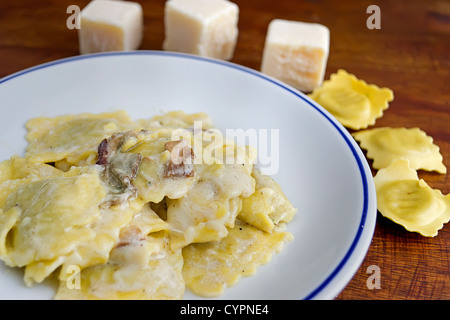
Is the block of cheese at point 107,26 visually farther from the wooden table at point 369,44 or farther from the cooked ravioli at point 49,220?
the cooked ravioli at point 49,220

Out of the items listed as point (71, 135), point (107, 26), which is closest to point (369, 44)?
point (107, 26)

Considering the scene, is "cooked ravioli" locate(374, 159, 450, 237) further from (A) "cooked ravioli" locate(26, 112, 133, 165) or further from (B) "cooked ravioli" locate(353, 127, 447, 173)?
(A) "cooked ravioli" locate(26, 112, 133, 165)

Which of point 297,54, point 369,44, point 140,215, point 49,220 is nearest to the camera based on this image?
point 49,220

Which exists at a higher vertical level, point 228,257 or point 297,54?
point 297,54

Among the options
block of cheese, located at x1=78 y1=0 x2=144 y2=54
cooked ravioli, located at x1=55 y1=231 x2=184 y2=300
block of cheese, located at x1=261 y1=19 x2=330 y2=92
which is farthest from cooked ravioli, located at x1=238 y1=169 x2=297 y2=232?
block of cheese, located at x1=78 y1=0 x2=144 y2=54

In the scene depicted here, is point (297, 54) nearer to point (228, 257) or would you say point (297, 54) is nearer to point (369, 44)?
point (369, 44)

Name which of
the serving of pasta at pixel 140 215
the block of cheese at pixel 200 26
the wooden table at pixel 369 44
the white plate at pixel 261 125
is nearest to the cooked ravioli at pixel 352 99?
the wooden table at pixel 369 44

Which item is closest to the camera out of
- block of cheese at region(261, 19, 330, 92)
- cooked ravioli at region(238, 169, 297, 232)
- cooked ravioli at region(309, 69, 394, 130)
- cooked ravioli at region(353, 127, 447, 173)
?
cooked ravioli at region(238, 169, 297, 232)

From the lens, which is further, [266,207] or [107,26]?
[107,26]
